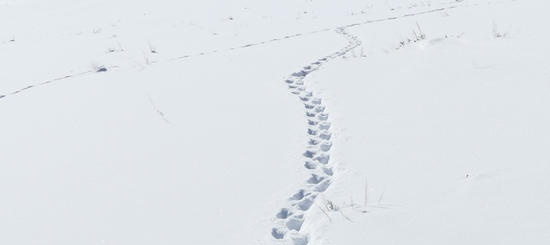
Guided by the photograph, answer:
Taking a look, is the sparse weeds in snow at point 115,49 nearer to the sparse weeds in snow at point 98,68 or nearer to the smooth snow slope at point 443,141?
the sparse weeds in snow at point 98,68

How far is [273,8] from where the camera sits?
1380 cm

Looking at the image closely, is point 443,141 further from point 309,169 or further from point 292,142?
point 292,142

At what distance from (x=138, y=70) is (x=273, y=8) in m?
7.45

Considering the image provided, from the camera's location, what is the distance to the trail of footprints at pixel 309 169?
2.91m

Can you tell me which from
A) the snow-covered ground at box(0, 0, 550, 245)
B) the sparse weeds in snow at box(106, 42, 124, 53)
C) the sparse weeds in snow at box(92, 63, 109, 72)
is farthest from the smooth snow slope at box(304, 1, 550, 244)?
the sparse weeds in snow at box(106, 42, 124, 53)

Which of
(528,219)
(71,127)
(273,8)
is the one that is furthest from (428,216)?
(273,8)

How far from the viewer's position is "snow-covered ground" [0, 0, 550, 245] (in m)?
2.91

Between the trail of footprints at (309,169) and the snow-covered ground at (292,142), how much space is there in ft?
0.03

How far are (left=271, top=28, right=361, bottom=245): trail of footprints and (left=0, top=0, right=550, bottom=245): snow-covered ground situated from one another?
11 millimetres

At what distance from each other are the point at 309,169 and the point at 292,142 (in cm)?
50

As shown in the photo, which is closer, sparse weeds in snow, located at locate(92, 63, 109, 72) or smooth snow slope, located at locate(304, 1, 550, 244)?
smooth snow slope, located at locate(304, 1, 550, 244)

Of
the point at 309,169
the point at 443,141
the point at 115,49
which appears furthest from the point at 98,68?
the point at 443,141

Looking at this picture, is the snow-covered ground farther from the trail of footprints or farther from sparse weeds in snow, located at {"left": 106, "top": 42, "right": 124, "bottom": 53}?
sparse weeds in snow, located at {"left": 106, "top": 42, "right": 124, "bottom": 53}

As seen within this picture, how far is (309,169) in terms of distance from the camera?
142 inches
